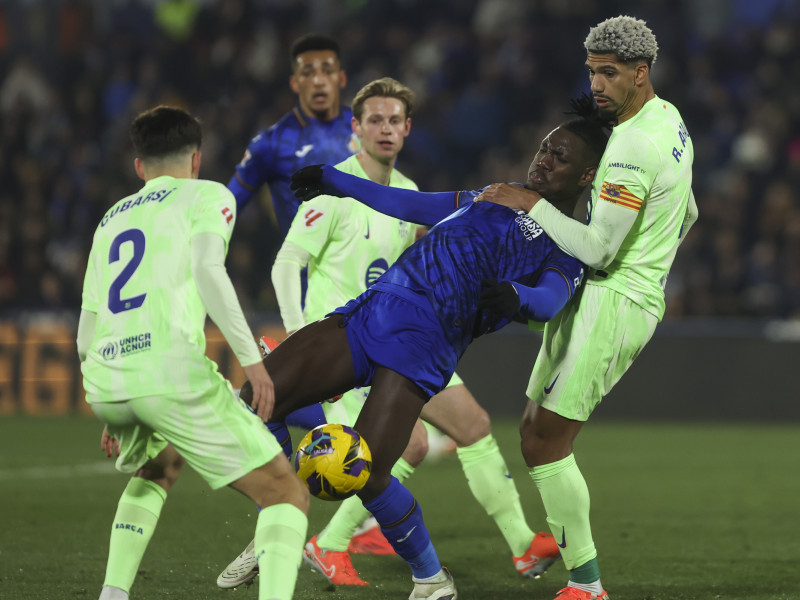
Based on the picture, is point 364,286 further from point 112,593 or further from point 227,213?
point 112,593

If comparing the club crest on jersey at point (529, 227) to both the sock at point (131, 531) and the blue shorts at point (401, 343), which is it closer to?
the blue shorts at point (401, 343)

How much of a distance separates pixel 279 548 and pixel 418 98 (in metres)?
11.8

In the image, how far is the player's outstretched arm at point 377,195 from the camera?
4.92 meters

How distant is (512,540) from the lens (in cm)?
566

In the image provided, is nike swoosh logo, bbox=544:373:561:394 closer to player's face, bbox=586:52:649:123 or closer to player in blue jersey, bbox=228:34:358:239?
player's face, bbox=586:52:649:123

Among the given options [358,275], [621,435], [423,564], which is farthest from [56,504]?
[621,435]

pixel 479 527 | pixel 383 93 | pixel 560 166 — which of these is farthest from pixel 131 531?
pixel 479 527

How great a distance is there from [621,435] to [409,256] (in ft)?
26.2

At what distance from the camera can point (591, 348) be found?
4.88 m

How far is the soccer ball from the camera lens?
4266 mm

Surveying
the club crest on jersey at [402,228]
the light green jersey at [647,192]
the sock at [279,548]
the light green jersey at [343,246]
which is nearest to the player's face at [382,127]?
the light green jersey at [343,246]

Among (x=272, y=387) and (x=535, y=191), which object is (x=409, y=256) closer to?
(x=535, y=191)

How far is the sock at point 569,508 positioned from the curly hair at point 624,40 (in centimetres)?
165

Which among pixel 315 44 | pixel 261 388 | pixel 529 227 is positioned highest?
pixel 315 44
